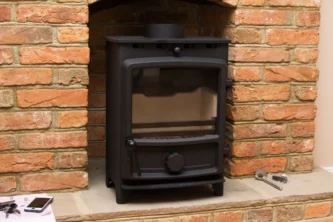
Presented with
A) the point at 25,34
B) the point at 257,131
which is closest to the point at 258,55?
the point at 257,131

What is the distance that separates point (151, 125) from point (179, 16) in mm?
729

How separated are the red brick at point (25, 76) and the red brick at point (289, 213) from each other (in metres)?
0.99

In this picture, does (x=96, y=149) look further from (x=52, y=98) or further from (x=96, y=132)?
(x=52, y=98)

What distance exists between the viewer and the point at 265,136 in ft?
7.33

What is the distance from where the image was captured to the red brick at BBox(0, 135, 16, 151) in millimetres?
1923

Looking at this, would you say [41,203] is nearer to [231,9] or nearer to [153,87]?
[153,87]

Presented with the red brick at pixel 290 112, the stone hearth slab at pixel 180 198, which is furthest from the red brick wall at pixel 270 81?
the stone hearth slab at pixel 180 198

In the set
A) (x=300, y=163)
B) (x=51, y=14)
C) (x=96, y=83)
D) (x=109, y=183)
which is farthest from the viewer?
(x=96, y=83)

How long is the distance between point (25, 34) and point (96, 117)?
660mm

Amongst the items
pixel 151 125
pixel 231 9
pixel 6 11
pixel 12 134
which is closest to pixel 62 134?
pixel 12 134

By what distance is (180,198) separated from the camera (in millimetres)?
2020

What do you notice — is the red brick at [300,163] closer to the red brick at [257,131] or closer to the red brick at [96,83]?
the red brick at [257,131]

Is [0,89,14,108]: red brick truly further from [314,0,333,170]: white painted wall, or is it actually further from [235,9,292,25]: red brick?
[314,0,333,170]: white painted wall

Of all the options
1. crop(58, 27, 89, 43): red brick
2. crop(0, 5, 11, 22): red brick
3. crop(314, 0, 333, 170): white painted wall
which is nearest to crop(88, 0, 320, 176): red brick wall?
crop(314, 0, 333, 170): white painted wall
